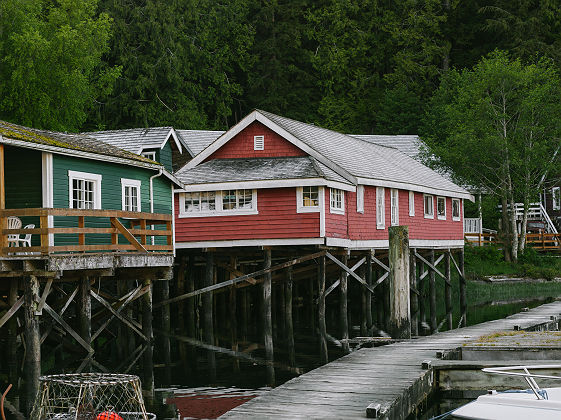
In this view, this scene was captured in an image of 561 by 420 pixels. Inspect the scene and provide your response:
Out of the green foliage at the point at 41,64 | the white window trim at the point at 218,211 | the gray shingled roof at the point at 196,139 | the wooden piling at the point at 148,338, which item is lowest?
the wooden piling at the point at 148,338

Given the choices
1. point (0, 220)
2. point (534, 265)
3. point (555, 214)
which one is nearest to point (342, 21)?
point (555, 214)

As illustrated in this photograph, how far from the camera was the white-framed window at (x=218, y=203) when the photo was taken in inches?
1136

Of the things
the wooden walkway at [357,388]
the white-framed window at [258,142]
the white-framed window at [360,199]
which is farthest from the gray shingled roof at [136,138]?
the wooden walkway at [357,388]

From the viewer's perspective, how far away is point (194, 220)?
1161 inches

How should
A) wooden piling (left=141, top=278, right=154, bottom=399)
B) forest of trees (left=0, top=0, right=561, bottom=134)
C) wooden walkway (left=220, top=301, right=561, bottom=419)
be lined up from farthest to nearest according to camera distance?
1. forest of trees (left=0, top=0, right=561, bottom=134)
2. wooden piling (left=141, top=278, right=154, bottom=399)
3. wooden walkway (left=220, top=301, right=561, bottom=419)

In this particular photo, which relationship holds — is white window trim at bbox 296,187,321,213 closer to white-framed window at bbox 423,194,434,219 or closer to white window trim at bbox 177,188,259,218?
white window trim at bbox 177,188,259,218

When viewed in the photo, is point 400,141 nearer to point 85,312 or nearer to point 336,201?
point 336,201

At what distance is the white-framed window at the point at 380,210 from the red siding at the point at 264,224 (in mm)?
4529

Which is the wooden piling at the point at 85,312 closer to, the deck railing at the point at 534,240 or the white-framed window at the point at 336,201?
the white-framed window at the point at 336,201

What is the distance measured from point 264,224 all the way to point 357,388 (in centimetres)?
1448

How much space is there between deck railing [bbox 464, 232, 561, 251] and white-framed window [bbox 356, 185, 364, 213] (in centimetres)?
1936

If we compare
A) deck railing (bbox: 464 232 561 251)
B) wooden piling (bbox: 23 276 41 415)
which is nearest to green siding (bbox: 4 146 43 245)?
wooden piling (bbox: 23 276 41 415)

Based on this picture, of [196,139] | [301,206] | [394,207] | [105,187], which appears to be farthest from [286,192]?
[196,139]

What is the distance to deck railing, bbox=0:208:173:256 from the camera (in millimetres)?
18594
